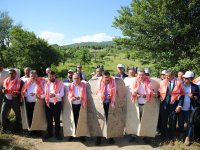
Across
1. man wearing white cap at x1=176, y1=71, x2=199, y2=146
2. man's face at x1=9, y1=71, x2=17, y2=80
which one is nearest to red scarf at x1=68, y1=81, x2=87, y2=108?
man's face at x1=9, y1=71, x2=17, y2=80

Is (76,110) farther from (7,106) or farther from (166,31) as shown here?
(166,31)

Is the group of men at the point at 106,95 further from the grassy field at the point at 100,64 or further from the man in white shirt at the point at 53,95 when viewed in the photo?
the grassy field at the point at 100,64

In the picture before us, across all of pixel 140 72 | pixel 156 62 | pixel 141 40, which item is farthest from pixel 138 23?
pixel 140 72

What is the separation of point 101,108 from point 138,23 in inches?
462

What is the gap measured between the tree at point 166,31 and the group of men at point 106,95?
30.9 ft

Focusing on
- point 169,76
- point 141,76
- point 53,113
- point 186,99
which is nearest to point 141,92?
point 141,76

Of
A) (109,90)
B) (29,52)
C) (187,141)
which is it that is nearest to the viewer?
(187,141)

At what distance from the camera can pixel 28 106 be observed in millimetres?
8805

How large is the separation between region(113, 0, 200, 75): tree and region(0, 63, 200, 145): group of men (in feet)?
30.9

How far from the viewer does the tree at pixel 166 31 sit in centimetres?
1794

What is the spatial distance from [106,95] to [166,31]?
37.3 feet

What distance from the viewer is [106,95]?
315 inches

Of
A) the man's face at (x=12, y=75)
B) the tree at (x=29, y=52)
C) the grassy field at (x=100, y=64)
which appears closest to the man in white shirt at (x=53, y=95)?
the man's face at (x=12, y=75)

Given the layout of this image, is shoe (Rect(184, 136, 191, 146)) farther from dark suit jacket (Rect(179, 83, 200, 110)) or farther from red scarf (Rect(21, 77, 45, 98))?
red scarf (Rect(21, 77, 45, 98))
